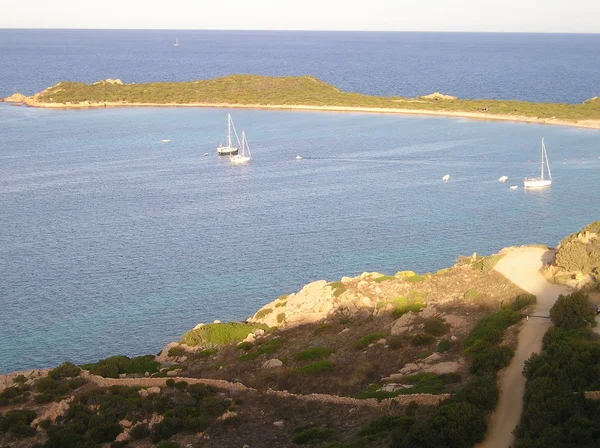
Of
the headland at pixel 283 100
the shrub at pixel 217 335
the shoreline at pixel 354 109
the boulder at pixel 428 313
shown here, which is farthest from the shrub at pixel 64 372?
the headland at pixel 283 100

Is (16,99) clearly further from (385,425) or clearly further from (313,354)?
(385,425)

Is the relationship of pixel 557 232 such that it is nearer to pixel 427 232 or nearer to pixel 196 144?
pixel 427 232

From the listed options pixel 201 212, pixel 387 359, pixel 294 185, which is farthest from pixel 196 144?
pixel 387 359

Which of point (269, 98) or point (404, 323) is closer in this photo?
point (404, 323)

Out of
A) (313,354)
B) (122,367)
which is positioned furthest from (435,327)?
(122,367)

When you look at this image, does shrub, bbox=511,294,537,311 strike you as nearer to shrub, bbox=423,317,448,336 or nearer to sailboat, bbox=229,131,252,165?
shrub, bbox=423,317,448,336

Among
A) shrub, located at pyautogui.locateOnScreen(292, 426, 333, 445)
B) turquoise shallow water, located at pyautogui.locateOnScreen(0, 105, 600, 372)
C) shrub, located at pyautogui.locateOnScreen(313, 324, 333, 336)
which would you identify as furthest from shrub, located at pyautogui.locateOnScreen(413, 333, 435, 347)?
turquoise shallow water, located at pyautogui.locateOnScreen(0, 105, 600, 372)
